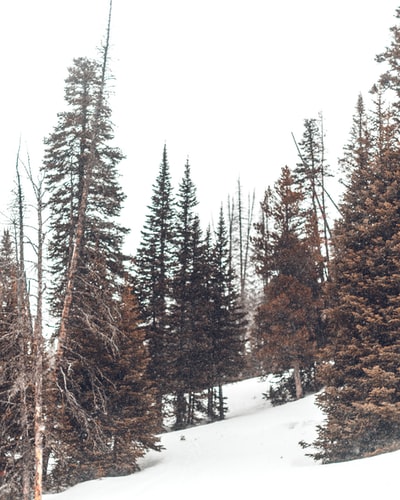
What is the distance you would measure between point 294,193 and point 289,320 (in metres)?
6.74

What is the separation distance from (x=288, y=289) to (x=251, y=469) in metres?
9.81

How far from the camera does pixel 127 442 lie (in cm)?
1524

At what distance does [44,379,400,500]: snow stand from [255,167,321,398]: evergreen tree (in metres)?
2.40

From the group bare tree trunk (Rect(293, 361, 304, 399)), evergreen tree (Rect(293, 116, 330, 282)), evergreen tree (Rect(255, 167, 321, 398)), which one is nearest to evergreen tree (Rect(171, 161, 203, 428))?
evergreen tree (Rect(255, 167, 321, 398))

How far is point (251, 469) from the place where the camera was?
45.4 ft

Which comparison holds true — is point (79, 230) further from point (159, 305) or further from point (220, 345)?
point (220, 345)

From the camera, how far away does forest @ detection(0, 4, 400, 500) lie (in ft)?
38.9

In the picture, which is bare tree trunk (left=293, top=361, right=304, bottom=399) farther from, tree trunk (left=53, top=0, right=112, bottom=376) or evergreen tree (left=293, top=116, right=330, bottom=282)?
tree trunk (left=53, top=0, right=112, bottom=376)

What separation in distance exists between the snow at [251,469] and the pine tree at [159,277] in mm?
3622

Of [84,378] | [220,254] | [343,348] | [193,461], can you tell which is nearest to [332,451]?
[343,348]

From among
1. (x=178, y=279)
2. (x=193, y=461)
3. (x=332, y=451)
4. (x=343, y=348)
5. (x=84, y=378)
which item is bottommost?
(x=193, y=461)

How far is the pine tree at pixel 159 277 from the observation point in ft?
75.2

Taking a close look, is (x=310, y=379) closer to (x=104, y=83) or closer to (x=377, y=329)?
(x=377, y=329)

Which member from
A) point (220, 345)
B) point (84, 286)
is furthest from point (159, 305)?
point (84, 286)
